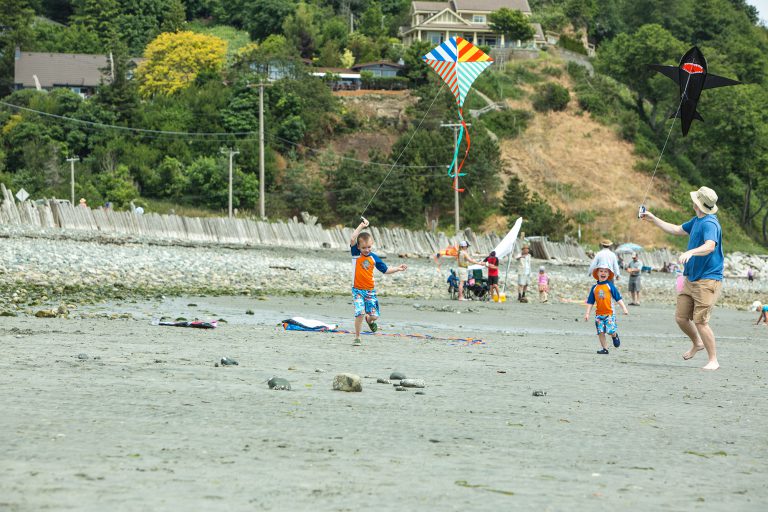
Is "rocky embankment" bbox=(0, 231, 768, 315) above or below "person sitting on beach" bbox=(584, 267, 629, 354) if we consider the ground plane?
below

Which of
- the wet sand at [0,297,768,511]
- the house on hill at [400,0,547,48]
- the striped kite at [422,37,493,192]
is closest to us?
the wet sand at [0,297,768,511]

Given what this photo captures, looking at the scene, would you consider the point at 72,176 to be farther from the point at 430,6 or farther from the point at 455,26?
the point at 430,6

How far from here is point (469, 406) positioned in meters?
7.85

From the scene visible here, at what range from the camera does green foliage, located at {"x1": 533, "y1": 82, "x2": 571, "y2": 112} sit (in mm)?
84188

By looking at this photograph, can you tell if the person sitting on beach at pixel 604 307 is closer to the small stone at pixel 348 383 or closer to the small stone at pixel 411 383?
the small stone at pixel 411 383

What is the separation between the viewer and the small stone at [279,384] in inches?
319

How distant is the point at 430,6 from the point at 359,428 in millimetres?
101410

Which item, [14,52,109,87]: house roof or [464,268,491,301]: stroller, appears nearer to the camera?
[464,268,491,301]: stroller

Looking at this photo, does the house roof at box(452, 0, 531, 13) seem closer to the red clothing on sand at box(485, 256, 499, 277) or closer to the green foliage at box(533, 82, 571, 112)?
the green foliage at box(533, 82, 571, 112)

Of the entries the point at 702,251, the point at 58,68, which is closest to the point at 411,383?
the point at 702,251

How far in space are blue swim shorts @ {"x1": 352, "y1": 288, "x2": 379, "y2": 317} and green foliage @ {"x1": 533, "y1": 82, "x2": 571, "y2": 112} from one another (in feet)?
Result: 240

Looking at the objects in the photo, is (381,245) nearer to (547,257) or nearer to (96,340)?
(547,257)

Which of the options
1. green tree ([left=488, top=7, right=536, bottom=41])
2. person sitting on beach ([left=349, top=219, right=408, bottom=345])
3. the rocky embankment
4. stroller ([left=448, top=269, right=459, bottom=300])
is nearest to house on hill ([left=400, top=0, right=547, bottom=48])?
green tree ([left=488, top=7, right=536, bottom=41])

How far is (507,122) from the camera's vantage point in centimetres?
8100
